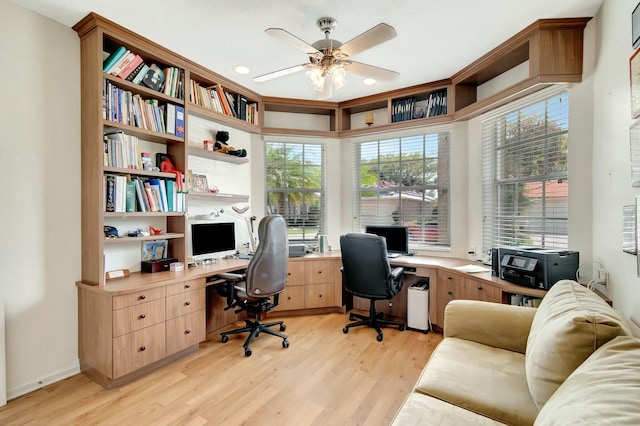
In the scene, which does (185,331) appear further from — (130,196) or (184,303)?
(130,196)

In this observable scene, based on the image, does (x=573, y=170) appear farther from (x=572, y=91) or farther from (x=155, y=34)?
(x=155, y=34)

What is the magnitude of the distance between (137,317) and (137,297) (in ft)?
0.49

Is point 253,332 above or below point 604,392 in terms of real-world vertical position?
below

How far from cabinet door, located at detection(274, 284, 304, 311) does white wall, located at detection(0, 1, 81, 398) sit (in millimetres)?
1915

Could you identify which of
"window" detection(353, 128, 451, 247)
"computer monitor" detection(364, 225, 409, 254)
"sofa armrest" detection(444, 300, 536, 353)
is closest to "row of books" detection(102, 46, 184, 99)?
"window" detection(353, 128, 451, 247)

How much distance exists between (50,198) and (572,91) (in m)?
4.15

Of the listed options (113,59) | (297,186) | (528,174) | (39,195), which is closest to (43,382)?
(39,195)

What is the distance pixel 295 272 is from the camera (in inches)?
145

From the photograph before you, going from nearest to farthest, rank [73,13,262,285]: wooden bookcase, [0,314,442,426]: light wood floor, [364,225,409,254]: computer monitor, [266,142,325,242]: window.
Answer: [0,314,442,426]: light wood floor < [73,13,262,285]: wooden bookcase < [364,225,409,254]: computer monitor < [266,142,325,242]: window

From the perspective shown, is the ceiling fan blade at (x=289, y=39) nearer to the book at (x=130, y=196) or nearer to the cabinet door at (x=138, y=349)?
the book at (x=130, y=196)

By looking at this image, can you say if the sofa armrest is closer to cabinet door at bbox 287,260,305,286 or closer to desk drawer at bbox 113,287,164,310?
cabinet door at bbox 287,260,305,286

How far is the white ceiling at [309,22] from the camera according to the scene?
2.20 m

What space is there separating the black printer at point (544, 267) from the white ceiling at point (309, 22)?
5.90ft

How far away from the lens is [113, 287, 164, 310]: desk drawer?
7.32 feet
